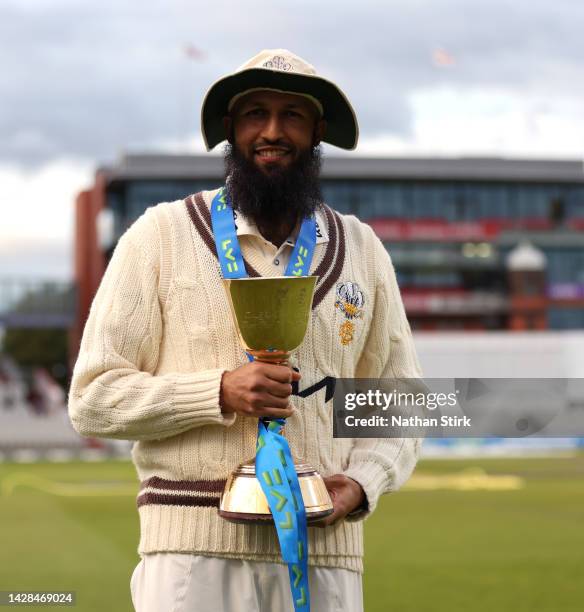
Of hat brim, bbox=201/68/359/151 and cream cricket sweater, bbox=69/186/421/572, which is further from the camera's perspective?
hat brim, bbox=201/68/359/151

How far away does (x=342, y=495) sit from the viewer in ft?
9.50

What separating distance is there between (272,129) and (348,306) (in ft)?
1.45

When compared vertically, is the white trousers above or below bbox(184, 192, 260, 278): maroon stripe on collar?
below

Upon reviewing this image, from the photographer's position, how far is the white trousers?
2.84 meters

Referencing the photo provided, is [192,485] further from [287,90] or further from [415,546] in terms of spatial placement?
[415,546]

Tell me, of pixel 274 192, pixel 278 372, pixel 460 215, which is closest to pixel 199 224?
pixel 274 192

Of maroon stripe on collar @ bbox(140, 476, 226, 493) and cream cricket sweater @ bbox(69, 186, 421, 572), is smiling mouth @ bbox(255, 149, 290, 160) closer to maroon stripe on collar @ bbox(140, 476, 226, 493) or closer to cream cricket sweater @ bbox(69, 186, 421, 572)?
cream cricket sweater @ bbox(69, 186, 421, 572)

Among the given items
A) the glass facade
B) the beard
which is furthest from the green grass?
the glass facade

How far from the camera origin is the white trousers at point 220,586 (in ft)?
9.30

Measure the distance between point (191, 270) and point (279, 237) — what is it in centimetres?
23

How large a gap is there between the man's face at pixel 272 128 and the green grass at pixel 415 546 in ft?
22.9

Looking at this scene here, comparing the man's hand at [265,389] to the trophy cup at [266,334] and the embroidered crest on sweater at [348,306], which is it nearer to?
the trophy cup at [266,334]

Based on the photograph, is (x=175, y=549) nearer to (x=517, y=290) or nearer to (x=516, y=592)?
(x=516, y=592)

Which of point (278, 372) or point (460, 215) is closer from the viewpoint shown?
point (278, 372)
